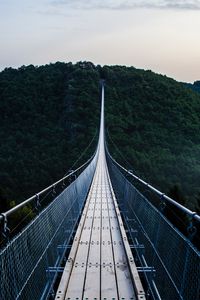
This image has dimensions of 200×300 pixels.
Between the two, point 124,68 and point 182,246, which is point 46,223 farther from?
point 124,68

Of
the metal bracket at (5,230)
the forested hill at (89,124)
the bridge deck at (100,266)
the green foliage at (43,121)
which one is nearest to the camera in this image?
the metal bracket at (5,230)

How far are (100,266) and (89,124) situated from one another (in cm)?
5236

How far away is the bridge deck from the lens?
410 cm

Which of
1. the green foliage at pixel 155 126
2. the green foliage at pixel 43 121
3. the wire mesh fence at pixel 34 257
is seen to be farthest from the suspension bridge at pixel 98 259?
the green foliage at pixel 155 126

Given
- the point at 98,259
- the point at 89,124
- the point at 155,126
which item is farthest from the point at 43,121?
the point at 98,259

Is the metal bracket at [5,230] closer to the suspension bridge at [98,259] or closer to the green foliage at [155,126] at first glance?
the suspension bridge at [98,259]

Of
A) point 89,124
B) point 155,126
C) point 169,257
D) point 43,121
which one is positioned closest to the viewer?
point 169,257

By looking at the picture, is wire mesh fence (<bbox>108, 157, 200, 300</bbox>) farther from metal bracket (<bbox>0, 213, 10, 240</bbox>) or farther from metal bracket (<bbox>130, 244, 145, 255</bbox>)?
metal bracket (<bbox>0, 213, 10, 240</bbox>)

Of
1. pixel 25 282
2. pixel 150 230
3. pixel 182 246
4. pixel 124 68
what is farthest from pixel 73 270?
pixel 124 68

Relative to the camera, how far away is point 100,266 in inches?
195

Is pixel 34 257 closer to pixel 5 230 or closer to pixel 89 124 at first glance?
pixel 5 230

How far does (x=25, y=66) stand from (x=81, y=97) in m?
20.3

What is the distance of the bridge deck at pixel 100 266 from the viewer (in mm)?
4102

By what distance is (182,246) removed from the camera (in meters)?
3.10
